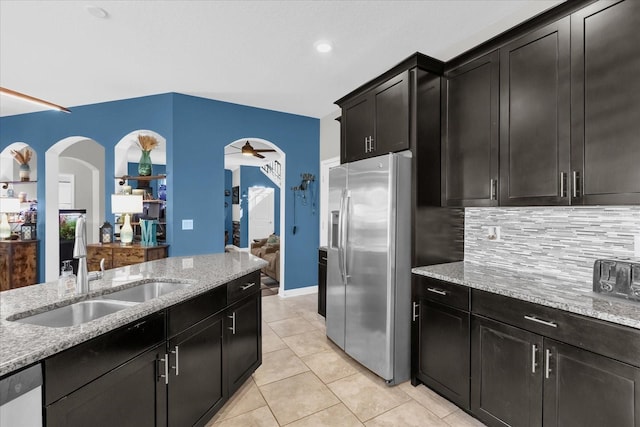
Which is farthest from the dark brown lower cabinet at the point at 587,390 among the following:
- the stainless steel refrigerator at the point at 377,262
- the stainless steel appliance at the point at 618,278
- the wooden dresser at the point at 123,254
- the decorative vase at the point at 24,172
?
the decorative vase at the point at 24,172

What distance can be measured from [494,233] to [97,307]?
2.75m

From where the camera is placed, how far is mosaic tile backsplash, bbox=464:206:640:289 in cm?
187

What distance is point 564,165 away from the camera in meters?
1.87

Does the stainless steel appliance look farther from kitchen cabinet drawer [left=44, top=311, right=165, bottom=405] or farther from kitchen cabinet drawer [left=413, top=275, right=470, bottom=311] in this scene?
kitchen cabinet drawer [left=44, top=311, right=165, bottom=405]

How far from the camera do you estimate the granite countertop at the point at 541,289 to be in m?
1.45

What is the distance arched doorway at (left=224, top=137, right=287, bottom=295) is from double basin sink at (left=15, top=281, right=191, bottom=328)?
9.62 ft

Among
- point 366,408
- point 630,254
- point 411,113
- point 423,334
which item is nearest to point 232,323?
point 366,408

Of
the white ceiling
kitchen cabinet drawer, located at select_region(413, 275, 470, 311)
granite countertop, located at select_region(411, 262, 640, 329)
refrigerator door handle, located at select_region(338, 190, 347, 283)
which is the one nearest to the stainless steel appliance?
granite countertop, located at select_region(411, 262, 640, 329)

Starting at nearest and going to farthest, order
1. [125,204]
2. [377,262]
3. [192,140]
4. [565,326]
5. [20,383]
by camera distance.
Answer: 1. [20,383]
2. [565,326]
3. [377,262]
4. [125,204]
5. [192,140]

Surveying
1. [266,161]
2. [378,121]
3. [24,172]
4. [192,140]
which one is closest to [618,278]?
[378,121]

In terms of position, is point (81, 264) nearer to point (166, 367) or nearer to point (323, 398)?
point (166, 367)

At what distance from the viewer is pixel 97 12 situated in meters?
2.43

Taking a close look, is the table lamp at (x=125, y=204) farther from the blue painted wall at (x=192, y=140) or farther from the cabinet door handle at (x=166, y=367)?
the cabinet door handle at (x=166, y=367)

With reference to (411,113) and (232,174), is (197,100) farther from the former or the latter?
(232,174)
